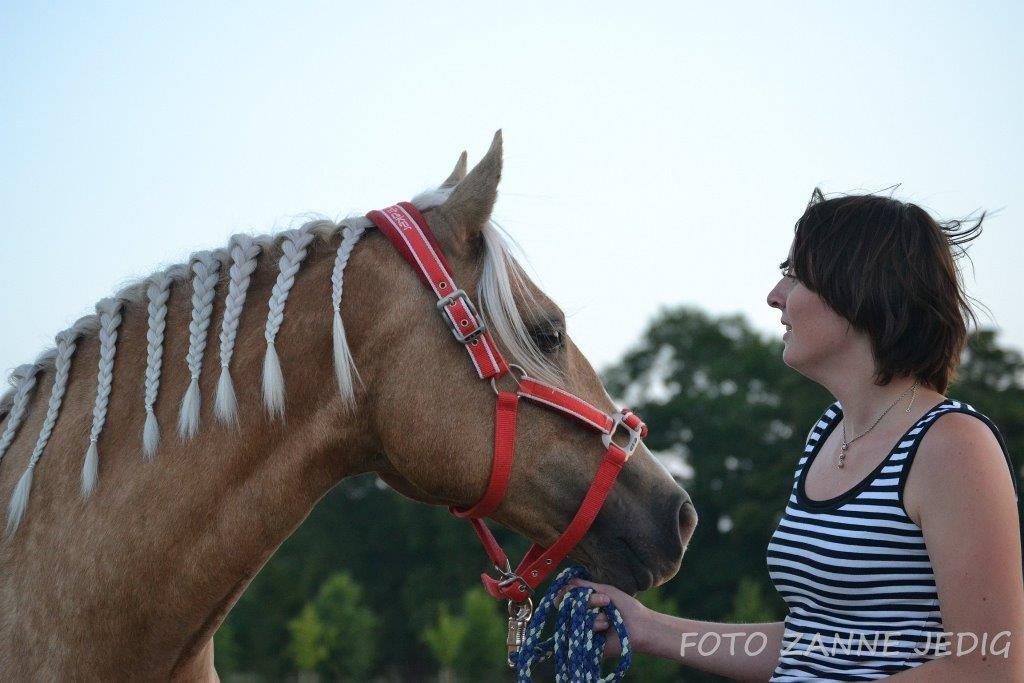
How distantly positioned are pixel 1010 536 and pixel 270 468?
6.83 ft

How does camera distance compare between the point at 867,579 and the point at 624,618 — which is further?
the point at 624,618

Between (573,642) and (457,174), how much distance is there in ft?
5.97

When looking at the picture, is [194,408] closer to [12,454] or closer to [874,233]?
[12,454]

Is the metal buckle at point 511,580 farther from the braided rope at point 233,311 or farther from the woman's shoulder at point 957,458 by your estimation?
the woman's shoulder at point 957,458

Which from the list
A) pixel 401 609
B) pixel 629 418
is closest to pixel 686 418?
pixel 401 609

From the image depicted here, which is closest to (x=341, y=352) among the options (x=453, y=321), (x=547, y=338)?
(x=453, y=321)

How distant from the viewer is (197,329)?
10.1 feet

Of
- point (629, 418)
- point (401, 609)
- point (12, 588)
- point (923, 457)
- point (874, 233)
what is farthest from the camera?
point (401, 609)

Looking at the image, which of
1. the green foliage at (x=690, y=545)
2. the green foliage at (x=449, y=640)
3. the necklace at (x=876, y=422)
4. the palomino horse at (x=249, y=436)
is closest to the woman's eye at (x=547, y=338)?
the palomino horse at (x=249, y=436)

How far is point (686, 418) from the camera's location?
42281 millimetres

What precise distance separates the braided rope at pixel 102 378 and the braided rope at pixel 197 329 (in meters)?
0.25

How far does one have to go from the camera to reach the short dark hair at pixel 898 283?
2529mm

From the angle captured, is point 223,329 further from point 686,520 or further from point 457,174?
point 686,520

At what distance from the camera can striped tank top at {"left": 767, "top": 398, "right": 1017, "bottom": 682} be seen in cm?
237
